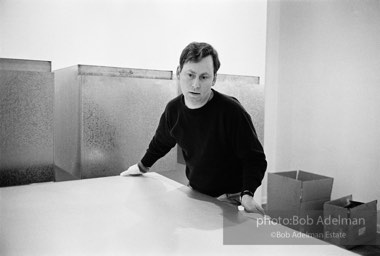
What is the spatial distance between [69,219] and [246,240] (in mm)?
518

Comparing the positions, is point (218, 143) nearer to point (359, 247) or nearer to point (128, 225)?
point (128, 225)

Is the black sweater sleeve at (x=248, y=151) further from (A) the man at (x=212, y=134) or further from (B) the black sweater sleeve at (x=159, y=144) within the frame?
(B) the black sweater sleeve at (x=159, y=144)

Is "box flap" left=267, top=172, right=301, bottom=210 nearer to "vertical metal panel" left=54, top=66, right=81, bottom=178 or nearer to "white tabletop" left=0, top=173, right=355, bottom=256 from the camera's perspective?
"white tabletop" left=0, top=173, right=355, bottom=256

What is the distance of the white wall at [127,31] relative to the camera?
5.97ft

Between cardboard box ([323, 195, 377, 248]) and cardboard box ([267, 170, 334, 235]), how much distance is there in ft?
0.44

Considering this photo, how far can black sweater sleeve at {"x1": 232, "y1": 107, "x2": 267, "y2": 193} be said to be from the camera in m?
1.29

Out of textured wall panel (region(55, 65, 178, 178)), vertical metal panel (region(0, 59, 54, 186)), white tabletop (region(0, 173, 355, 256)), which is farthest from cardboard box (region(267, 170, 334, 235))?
vertical metal panel (region(0, 59, 54, 186))

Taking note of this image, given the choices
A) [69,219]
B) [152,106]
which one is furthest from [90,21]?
[69,219]

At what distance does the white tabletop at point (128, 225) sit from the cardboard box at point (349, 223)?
140cm

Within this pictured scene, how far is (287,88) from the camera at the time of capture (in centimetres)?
330

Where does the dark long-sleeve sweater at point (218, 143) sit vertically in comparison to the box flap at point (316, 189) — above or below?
above

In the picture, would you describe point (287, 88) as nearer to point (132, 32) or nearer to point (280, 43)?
point (280, 43)

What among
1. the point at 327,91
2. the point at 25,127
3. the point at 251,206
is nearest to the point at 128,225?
the point at 251,206

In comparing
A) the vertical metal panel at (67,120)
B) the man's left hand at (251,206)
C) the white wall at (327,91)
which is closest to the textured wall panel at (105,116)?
the vertical metal panel at (67,120)
